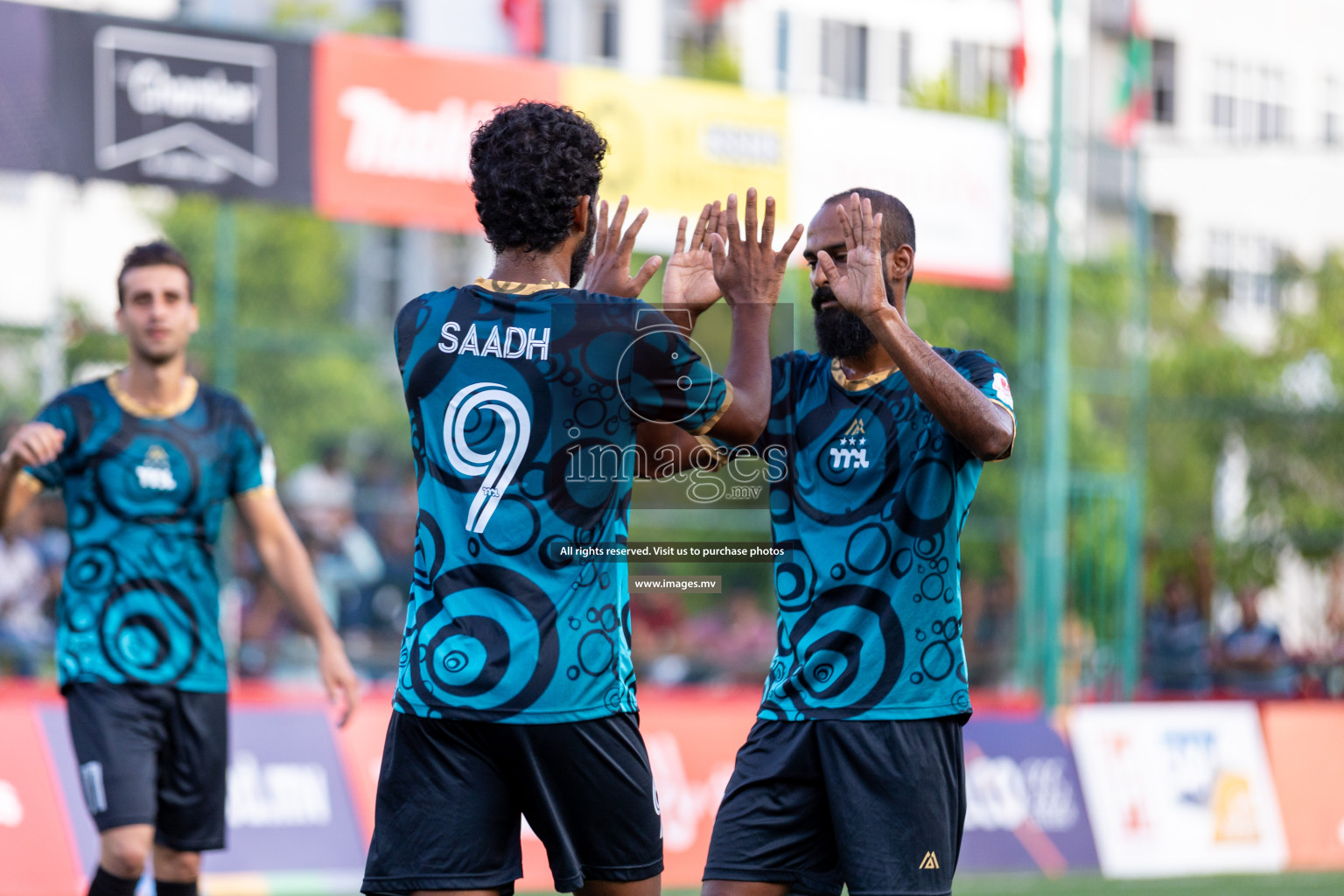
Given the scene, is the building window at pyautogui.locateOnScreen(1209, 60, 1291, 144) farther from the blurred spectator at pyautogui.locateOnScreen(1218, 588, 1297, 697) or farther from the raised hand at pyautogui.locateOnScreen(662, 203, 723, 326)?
the raised hand at pyautogui.locateOnScreen(662, 203, 723, 326)

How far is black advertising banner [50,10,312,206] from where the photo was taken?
371 inches

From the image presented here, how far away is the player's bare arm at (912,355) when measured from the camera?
13.2 ft

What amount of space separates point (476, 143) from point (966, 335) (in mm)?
12576

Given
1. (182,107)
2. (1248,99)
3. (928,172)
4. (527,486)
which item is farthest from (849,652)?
(1248,99)

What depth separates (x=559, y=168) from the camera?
11.6ft

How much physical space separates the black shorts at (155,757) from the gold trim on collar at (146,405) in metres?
0.91

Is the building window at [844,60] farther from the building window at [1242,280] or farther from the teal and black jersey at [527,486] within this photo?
the teal and black jersey at [527,486]

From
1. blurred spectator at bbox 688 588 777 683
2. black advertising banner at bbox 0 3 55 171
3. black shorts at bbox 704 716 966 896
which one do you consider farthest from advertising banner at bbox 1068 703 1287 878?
black advertising banner at bbox 0 3 55 171

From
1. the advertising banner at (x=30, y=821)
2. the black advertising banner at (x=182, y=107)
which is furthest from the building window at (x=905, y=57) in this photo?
the advertising banner at (x=30, y=821)

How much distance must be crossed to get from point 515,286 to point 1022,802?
7631mm

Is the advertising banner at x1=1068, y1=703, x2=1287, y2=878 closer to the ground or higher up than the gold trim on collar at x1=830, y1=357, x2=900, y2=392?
closer to the ground

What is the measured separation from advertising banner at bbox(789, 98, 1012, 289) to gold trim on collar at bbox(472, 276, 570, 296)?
8.29 meters

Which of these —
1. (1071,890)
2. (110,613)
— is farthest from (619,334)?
(1071,890)

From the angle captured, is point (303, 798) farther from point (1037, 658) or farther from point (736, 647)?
point (736, 647)
